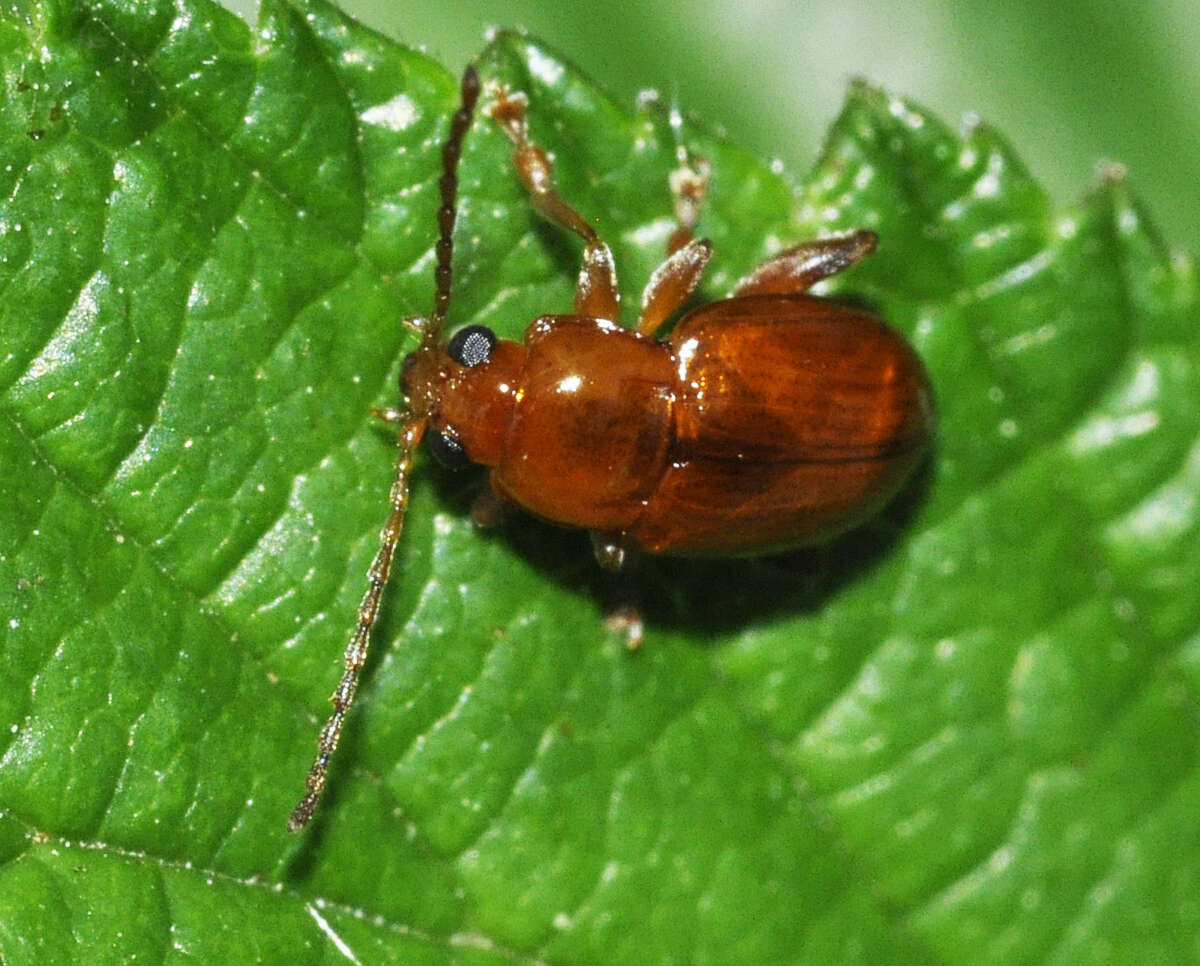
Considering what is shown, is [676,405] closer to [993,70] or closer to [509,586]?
[509,586]

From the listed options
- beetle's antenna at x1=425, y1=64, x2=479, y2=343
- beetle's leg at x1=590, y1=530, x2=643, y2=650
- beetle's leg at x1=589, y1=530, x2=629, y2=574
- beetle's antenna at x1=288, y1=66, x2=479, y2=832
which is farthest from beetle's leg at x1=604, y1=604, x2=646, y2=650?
beetle's antenna at x1=425, y1=64, x2=479, y2=343

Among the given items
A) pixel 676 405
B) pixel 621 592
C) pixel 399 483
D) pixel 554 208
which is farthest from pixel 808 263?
pixel 399 483

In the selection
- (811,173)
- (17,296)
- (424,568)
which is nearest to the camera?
(17,296)

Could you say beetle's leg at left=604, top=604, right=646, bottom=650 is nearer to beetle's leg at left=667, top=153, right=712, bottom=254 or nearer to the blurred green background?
beetle's leg at left=667, top=153, right=712, bottom=254

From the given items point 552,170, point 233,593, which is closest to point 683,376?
point 552,170

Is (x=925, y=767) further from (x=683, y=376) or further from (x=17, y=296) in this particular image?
(x=17, y=296)

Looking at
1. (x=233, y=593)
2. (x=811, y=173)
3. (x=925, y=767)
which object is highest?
(x=811, y=173)
